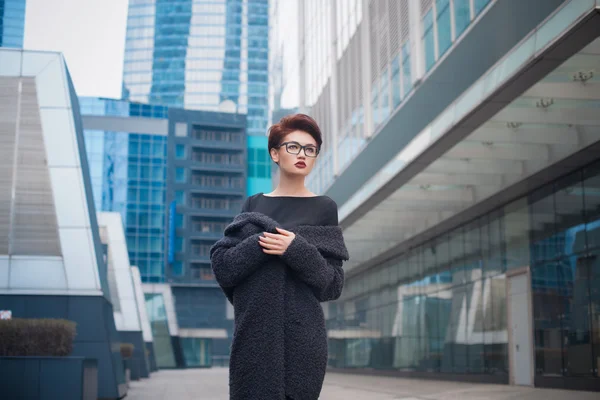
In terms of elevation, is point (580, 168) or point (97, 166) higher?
point (97, 166)

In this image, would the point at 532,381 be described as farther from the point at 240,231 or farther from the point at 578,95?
the point at 240,231

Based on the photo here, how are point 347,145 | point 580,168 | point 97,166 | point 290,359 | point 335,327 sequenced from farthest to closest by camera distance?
point 97,166 < point 335,327 < point 347,145 < point 580,168 < point 290,359

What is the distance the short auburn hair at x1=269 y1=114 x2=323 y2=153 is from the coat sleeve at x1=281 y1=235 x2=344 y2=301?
1.61 ft

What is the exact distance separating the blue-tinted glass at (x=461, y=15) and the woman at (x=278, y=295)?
12.4 metres

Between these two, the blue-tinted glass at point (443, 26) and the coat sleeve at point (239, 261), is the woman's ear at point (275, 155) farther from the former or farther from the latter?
the blue-tinted glass at point (443, 26)

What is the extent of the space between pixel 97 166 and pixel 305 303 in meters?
80.1

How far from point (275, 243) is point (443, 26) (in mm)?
14195

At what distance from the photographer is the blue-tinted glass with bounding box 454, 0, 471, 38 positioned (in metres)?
14.8

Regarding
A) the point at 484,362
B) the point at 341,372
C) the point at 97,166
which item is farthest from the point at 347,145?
the point at 97,166

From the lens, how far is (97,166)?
80500 millimetres

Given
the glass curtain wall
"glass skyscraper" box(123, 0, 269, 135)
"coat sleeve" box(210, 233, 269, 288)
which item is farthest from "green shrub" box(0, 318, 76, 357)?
"glass skyscraper" box(123, 0, 269, 135)

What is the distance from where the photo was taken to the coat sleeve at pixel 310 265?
2.92 m

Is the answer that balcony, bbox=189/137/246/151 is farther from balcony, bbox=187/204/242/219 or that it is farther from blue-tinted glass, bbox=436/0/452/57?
blue-tinted glass, bbox=436/0/452/57

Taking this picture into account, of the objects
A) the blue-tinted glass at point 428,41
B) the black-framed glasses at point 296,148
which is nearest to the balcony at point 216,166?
the blue-tinted glass at point 428,41
